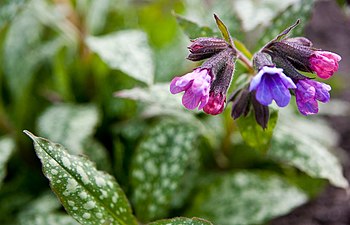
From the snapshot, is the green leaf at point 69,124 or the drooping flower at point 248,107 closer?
the drooping flower at point 248,107

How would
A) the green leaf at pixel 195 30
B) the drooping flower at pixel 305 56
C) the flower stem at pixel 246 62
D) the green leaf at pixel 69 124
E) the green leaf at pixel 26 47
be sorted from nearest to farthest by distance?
1. the drooping flower at pixel 305 56
2. the flower stem at pixel 246 62
3. the green leaf at pixel 195 30
4. the green leaf at pixel 69 124
5. the green leaf at pixel 26 47

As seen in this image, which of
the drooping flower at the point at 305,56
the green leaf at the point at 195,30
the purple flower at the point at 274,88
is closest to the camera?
the purple flower at the point at 274,88

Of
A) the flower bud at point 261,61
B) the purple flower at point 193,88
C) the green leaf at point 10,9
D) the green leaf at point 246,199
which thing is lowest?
the green leaf at point 246,199

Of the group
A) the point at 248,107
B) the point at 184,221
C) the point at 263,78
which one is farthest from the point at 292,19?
the point at 184,221

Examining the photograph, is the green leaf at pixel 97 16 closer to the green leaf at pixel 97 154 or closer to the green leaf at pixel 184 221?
the green leaf at pixel 97 154

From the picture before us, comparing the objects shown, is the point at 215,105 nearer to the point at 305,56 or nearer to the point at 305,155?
the point at 305,56

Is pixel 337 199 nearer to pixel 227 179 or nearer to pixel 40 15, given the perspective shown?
pixel 227 179

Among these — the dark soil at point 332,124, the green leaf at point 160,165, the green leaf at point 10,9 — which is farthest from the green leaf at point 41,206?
the dark soil at point 332,124
